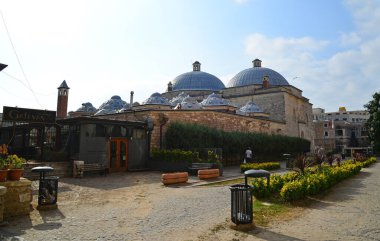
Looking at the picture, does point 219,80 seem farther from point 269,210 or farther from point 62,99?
point 269,210

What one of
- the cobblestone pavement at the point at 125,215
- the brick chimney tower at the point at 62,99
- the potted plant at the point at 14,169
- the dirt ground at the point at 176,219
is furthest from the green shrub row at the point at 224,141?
the brick chimney tower at the point at 62,99

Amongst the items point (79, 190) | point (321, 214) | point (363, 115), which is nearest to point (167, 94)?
point (79, 190)

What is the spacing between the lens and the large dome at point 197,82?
41.5 metres

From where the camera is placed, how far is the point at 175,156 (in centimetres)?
1619

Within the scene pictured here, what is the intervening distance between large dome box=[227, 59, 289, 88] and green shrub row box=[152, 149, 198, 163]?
25.8 meters

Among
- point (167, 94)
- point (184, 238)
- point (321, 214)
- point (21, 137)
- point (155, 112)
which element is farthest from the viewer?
point (167, 94)

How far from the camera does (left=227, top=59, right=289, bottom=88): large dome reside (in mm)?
40344

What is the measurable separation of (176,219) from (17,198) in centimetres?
363

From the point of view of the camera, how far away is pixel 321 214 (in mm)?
6824

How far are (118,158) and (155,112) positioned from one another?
409 centimetres

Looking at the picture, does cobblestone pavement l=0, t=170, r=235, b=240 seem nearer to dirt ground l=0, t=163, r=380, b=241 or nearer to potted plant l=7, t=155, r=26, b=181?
dirt ground l=0, t=163, r=380, b=241

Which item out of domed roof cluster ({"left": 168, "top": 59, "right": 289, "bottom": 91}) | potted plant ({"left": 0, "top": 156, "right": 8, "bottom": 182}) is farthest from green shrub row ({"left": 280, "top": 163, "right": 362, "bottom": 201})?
domed roof cluster ({"left": 168, "top": 59, "right": 289, "bottom": 91})

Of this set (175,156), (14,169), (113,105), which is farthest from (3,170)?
(113,105)

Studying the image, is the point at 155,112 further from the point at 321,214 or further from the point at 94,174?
the point at 321,214
